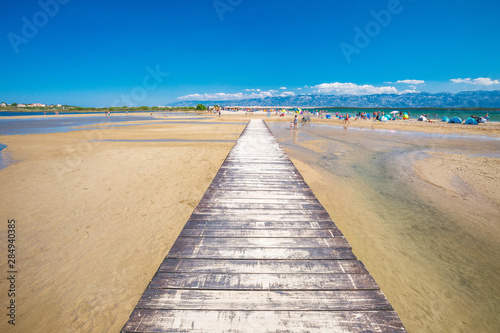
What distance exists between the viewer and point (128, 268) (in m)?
3.56

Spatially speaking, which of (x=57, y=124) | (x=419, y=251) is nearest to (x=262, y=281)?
(x=419, y=251)

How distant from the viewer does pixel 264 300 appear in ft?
6.11

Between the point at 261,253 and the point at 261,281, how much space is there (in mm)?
462

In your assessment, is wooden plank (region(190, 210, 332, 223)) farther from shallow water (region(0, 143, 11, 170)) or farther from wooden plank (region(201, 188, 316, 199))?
shallow water (region(0, 143, 11, 170))

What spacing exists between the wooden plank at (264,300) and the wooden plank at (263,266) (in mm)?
287

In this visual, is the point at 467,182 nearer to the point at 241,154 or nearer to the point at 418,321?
the point at 418,321

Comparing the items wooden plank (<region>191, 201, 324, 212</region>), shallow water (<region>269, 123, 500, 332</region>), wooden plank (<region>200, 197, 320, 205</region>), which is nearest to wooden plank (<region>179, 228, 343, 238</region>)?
wooden plank (<region>191, 201, 324, 212</region>)

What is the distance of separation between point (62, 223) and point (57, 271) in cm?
187

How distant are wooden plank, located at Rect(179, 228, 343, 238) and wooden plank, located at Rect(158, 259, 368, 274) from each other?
525 millimetres

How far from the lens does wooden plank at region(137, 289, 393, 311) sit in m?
1.78

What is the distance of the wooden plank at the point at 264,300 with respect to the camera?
1.78 m

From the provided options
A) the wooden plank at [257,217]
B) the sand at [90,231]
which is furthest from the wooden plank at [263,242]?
the sand at [90,231]

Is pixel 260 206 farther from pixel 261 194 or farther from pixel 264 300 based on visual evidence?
pixel 264 300

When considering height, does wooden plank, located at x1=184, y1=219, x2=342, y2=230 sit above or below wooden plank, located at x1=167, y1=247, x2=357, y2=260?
above
